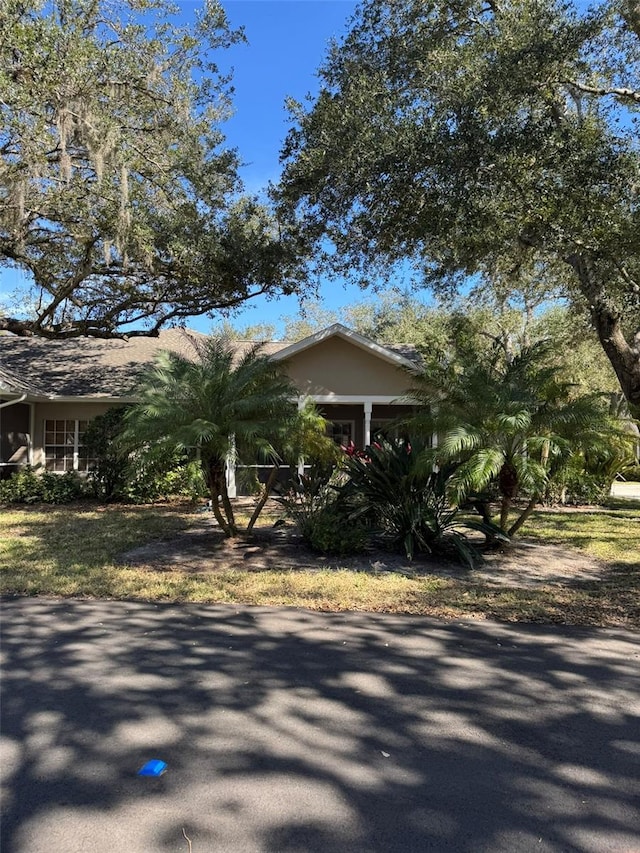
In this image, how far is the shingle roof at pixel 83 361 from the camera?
56.7 ft

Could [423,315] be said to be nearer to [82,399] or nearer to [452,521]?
[82,399]

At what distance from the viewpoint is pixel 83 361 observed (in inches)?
782

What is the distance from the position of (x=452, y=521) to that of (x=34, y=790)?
6.95 meters

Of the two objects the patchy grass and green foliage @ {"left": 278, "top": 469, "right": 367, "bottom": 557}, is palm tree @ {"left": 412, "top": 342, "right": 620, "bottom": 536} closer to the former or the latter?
green foliage @ {"left": 278, "top": 469, "right": 367, "bottom": 557}

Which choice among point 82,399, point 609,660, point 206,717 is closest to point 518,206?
point 609,660

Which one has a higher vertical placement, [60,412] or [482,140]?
[482,140]

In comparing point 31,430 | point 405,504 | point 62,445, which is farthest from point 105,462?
point 405,504

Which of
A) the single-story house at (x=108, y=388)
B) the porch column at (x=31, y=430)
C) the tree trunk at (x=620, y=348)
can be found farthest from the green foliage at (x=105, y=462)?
the tree trunk at (x=620, y=348)

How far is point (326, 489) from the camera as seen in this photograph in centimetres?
967

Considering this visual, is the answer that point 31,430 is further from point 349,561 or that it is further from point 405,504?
point 405,504

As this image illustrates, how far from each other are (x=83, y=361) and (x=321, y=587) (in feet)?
51.0

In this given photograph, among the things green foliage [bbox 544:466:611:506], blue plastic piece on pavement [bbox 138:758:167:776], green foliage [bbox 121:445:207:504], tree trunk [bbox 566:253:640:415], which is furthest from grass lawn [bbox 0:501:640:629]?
green foliage [bbox 544:466:611:506]

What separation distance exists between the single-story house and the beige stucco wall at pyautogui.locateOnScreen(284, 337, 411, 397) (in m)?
0.03

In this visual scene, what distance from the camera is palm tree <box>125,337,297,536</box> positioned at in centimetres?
825
